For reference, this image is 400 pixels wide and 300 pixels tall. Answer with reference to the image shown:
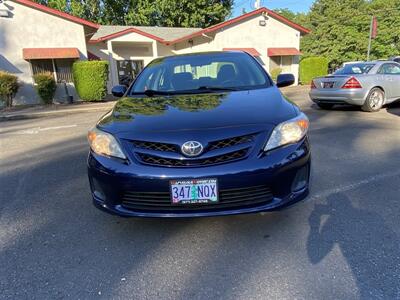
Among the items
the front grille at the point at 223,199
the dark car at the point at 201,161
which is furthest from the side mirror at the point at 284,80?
the front grille at the point at 223,199

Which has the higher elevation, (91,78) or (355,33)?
(355,33)

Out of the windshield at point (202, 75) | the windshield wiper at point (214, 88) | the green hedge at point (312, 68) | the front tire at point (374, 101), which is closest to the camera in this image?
the windshield wiper at point (214, 88)

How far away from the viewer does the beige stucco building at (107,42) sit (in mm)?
14367

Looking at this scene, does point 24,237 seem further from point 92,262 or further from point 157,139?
point 157,139

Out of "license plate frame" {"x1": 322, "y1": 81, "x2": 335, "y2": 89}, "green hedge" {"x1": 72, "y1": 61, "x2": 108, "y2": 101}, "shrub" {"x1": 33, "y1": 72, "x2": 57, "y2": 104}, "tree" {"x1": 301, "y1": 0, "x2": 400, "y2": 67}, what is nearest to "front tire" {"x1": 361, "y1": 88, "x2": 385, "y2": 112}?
"license plate frame" {"x1": 322, "y1": 81, "x2": 335, "y2": 89}

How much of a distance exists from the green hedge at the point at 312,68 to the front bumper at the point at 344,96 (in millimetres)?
13082

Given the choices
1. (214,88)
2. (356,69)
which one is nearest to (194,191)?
(214,88)

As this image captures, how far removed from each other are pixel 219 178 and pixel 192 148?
0.29m

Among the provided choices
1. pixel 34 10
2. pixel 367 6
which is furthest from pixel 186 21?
pixel 367 6

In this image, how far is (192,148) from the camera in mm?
2344

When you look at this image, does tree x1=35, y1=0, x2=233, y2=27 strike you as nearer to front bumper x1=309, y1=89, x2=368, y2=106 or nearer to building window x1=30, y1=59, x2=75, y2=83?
building window x1=30, y1=59, x2=75, y2=83

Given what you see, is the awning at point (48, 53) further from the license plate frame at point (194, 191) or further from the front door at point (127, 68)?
the license plate frame at point (194, 191)

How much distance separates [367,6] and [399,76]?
40.0m

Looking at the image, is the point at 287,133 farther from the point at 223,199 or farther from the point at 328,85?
→ the point at 328,85
